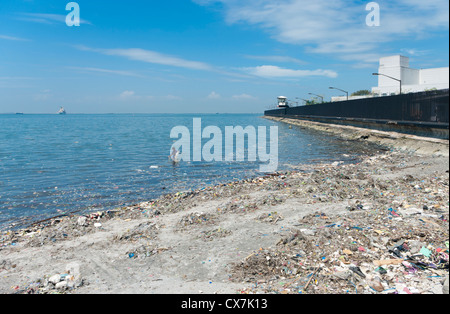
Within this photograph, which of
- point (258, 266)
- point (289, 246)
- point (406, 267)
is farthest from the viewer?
point (289, 246)

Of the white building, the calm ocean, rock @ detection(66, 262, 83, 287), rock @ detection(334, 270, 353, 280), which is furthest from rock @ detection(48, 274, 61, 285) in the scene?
the white building

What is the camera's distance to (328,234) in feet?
18.2

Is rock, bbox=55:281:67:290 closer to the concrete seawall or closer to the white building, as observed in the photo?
the concrete seawall

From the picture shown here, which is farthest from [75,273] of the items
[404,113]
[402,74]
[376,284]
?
[402,74]

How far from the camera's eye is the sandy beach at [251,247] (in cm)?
432

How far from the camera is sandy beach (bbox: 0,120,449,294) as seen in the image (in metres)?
4.32

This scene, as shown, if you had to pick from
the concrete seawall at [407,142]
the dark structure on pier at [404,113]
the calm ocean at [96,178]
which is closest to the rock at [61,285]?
the calm ocean at [96,178]

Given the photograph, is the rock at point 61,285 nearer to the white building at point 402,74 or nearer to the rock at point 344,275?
the rock at point 344,275

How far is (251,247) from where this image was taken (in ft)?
Result: 18.1

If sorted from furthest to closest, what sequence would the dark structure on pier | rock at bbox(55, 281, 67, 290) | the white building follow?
the white building → the dark structure on pier → rock at bbox(55, 281, 67, 290)

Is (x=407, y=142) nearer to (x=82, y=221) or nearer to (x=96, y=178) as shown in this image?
(x=96, y=178)
